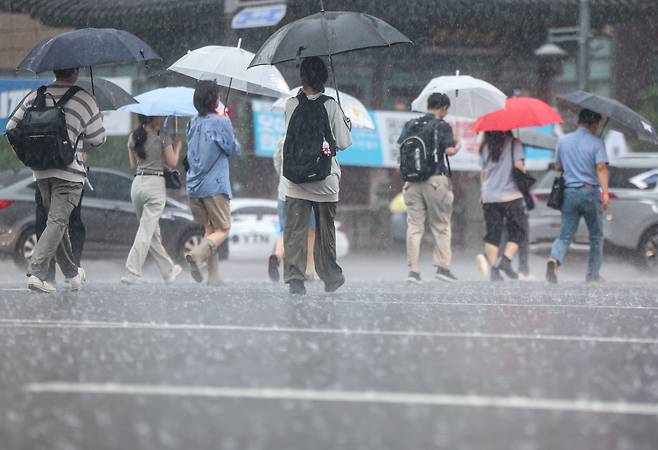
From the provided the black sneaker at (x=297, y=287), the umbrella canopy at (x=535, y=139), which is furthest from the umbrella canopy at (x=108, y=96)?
the umbrella canopy at (x=535, y=139)

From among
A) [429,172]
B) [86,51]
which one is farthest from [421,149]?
[86,51]

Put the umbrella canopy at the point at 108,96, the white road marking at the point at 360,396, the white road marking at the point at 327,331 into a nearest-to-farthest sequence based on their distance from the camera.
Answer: the white road marking at the point at 360,396 < the white road marking at the point at 327,331 < the umbrella canopy at the point at 108,96

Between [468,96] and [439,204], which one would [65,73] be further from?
[468,96]

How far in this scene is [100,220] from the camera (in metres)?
15.9

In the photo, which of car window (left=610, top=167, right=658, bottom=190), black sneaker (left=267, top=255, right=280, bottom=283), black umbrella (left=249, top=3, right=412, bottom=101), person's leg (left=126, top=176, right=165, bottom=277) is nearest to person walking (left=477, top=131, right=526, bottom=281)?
black sneaker (left=267, top=255, right=280, bottom=283)

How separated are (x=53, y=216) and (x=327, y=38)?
220cm

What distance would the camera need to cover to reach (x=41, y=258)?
30.2 ft

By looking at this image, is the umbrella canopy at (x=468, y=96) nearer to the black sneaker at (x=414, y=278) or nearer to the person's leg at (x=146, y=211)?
the black sneaker at (x=414, y=278)

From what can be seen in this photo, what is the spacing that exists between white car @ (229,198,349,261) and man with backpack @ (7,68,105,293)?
886 cm

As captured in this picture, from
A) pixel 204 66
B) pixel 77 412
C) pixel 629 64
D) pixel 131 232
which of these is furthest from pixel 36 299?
pixel 629 64

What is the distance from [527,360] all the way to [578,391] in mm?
862

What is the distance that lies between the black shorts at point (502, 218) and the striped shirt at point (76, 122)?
460 centimetres

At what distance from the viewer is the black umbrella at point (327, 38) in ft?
30.9

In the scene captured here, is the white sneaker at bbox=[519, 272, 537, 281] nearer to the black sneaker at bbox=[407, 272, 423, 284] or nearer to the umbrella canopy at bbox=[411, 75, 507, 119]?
the black sneaker at bbox=[407, 272, 423, 284]
